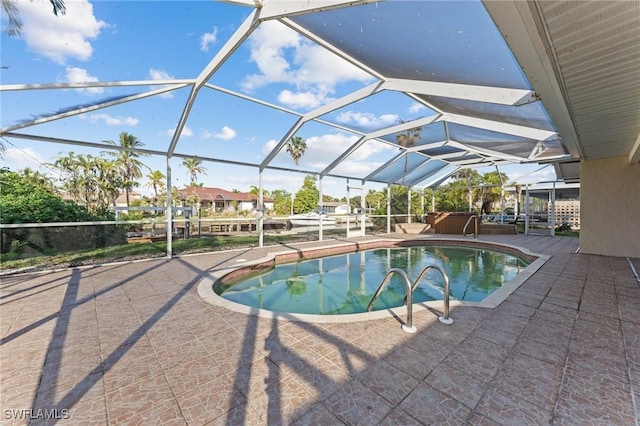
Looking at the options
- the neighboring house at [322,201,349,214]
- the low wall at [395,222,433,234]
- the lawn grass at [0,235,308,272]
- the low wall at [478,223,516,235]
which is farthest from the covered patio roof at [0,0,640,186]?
the low wall at [395,222,433,234]

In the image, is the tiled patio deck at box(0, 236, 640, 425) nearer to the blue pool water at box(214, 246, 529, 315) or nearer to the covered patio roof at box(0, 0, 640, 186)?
the blue pool water at box(214, 246, 529, 315)

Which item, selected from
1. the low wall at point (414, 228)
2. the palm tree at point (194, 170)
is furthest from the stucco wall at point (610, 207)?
the palm tree at point (194, 170)

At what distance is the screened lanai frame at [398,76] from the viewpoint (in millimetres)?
3240

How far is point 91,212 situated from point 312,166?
316 inches

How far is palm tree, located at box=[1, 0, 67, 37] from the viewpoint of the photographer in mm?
4250

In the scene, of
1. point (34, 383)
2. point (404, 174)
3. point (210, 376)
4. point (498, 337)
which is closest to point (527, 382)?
point (498, 337)

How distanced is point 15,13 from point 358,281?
8.11m

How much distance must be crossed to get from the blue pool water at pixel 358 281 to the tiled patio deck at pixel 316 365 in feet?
5.51

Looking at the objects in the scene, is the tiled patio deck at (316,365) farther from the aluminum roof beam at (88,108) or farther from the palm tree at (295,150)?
the palm tree at (295,150)

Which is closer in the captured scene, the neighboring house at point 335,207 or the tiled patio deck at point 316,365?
the tiled patio deck at point 316,365

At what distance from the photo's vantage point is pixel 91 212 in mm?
9047

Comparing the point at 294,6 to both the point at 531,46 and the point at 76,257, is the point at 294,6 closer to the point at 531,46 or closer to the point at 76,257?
the point at 531,46

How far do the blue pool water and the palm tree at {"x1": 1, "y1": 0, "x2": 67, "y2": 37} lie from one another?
5525 millimetres

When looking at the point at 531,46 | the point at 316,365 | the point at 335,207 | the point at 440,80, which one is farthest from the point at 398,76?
the point at 335,207
